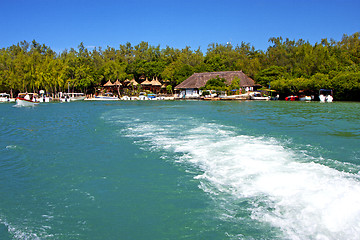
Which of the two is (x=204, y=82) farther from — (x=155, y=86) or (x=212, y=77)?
(x=155, y=86)

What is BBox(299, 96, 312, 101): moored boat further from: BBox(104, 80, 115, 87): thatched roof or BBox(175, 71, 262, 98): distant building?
BBox(104, 80, 115, 87): thatched roof

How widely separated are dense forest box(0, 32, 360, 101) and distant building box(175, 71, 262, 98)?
2113mm

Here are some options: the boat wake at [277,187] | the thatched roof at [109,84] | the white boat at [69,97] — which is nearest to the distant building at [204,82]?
the thatched roof at [109,84]

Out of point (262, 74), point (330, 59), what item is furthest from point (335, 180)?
point (262, 74)

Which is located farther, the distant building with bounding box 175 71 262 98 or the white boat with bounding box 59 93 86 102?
the distant building with bounding box 175 71 262 98

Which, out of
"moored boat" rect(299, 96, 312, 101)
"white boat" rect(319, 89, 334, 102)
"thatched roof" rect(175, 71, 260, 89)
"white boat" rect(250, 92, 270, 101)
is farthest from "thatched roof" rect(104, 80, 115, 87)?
"white boat" rect(319, 89, 334, 102)

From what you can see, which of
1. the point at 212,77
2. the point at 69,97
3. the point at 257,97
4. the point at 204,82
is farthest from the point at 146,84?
the point at 257,97

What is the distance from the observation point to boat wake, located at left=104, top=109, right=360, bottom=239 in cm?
359

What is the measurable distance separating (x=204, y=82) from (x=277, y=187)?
155ft

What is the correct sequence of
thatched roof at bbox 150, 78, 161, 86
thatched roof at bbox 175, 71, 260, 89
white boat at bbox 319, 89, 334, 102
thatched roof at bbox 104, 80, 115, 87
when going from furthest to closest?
thatched roof at bbox 104, 80, 115, 87, thatched roof at bbox 150, 78, 161, 86, thatched roof at bbox 175, 71, 260, 89, white boat at bbox 319, 89, 334, 102

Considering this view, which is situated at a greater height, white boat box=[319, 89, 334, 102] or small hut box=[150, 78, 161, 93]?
small hut box=[150, 78, 161, 93]

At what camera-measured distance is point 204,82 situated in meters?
51.4

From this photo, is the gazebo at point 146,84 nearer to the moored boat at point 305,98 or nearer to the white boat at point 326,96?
the moored boat at point 305,98

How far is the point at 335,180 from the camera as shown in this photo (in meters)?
4.94
